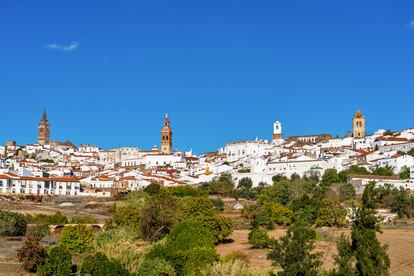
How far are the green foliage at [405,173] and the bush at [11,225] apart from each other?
4389cm

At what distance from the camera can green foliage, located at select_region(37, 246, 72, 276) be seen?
1203 inches

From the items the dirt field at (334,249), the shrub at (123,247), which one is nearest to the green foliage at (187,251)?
the shrub at (123,247)

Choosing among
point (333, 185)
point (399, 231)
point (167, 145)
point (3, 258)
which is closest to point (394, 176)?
point (333, 185)

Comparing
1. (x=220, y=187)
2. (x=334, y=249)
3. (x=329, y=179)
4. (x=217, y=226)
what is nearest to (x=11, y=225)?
(x=217, y=226)

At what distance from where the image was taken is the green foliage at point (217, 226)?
42875mm

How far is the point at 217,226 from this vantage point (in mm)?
43406

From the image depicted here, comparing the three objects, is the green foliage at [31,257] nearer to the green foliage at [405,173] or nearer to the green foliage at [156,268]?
the green foliage at [156,268]

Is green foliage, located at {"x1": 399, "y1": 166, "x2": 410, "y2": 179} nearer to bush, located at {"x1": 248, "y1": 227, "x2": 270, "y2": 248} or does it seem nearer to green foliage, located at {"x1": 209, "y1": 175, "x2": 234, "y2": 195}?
green foliage, located at {"x1": 209, "y1": 175, "x2": 234, "y2": 195}

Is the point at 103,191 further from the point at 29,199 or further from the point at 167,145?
the point at 167,145

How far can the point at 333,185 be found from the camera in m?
72.1

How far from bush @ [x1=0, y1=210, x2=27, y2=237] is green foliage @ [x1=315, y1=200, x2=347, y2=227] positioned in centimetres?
2292

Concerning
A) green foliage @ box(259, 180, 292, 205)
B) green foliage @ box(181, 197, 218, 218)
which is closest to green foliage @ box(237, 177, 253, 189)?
green foliage @ box(259, 180, 292, 205)

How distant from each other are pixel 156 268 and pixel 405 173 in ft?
169

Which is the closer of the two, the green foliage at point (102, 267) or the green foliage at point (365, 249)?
the green foliage at point (365, 249)
